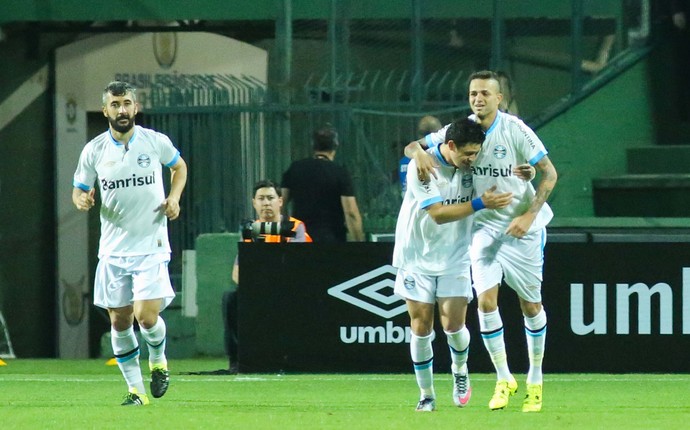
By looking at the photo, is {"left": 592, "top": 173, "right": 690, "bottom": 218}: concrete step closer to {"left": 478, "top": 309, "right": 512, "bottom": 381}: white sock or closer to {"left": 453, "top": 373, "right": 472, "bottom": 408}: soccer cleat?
{"left": 478, "top": 309, "right": 512, "bottom": 381}: white sock

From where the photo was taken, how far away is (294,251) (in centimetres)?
1259

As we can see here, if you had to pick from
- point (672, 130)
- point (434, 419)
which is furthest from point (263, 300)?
point (672, 130)

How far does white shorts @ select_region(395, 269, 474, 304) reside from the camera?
932 cm

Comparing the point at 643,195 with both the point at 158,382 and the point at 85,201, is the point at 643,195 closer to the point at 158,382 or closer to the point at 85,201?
the point at 158,382

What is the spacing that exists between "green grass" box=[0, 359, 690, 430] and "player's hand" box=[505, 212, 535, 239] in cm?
106

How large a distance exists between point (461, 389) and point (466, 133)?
1.71 m

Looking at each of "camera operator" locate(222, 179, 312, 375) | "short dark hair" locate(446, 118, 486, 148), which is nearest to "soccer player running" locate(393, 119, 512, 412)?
"short dark hair" locate(446, 118, 486, 148)

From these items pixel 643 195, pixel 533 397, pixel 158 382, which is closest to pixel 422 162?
pixel 533 397

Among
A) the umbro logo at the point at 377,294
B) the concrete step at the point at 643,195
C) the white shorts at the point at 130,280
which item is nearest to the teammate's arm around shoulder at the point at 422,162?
the white shorts at the point at 130,280

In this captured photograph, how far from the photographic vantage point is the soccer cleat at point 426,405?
9297mm

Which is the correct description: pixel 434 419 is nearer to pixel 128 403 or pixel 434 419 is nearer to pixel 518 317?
pixel 128 403

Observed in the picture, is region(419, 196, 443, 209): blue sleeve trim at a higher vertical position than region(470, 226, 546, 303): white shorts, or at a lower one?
higher

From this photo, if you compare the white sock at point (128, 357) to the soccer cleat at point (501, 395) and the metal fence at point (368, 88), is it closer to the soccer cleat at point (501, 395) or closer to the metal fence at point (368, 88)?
the soccer cleat at point (501, 395)

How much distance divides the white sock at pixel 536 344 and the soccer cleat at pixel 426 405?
0.60m
